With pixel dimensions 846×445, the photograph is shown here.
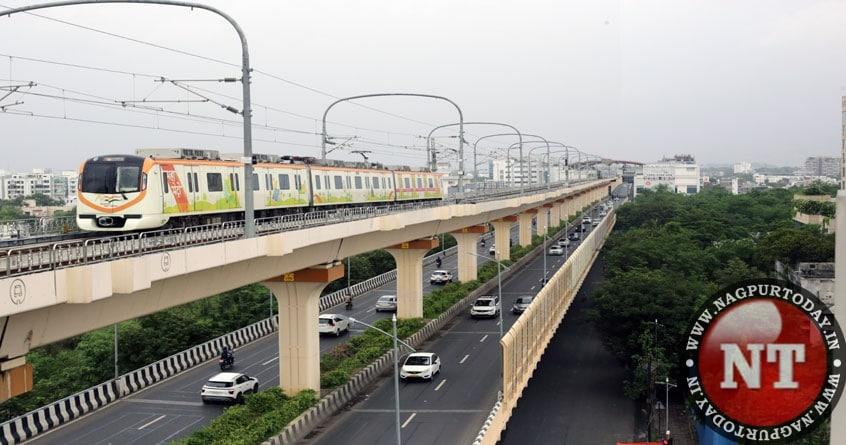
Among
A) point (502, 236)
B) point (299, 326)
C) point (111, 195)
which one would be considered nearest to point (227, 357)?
point (299, 326)

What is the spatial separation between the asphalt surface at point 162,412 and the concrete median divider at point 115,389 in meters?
0.42

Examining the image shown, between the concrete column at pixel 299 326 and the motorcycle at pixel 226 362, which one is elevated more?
the concrete column at pixel 299 326

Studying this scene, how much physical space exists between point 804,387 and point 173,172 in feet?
61.9

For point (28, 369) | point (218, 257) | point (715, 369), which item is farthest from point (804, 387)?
point (28, 369)

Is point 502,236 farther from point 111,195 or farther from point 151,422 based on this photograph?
point 111,195

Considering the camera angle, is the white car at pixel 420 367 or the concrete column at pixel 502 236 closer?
the white car at pixel 420 367

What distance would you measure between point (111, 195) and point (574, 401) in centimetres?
2133

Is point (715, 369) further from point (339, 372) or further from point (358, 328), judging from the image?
point (358, 328)

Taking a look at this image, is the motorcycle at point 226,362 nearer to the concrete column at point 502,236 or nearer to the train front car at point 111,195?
the train front car at point 111,195

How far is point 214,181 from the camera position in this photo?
2958 cm

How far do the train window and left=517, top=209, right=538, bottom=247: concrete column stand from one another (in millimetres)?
62193

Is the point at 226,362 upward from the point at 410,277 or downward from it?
downward

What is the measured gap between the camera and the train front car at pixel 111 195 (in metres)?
23.4

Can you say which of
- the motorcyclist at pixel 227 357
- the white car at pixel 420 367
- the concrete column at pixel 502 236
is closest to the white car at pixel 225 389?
the motorcyclist at pixel 227 357
